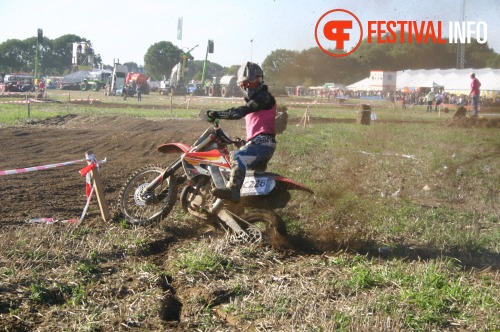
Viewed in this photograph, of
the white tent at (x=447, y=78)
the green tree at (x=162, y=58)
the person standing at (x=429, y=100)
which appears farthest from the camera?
the green tree at (x=162, y=58)

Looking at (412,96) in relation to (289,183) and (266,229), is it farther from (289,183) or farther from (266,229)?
(266,229)

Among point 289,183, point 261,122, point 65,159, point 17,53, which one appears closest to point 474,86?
point 65,159

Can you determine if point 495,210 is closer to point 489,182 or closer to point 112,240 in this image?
point 489,182

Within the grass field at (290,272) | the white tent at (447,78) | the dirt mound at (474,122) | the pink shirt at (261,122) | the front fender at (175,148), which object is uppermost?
the white tent at (447,78)

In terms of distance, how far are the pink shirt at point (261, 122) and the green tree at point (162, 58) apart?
47.4 m

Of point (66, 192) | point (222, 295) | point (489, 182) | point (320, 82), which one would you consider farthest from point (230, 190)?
point (320, 82)

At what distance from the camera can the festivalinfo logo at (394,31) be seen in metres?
12.9

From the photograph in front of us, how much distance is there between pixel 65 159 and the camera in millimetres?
11758

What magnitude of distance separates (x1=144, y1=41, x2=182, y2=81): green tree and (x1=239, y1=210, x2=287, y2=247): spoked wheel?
157ft

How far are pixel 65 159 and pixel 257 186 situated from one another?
6.79m

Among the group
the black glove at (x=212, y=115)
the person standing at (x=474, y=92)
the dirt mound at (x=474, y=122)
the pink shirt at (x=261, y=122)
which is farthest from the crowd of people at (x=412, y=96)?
the black glove at (x=212, y=115)

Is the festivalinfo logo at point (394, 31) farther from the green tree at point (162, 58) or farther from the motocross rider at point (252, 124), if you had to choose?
the green tree at point (162, 58)

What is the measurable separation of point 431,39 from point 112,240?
34.8ft

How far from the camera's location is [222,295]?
459cm
